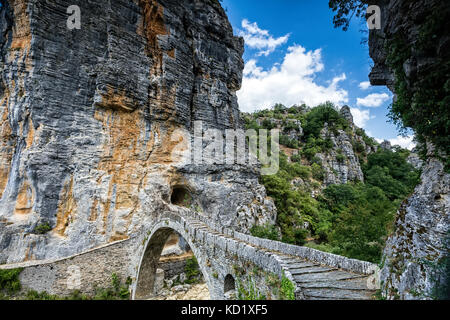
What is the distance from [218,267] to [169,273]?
9.86 m

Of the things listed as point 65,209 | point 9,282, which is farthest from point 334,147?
point 9,282

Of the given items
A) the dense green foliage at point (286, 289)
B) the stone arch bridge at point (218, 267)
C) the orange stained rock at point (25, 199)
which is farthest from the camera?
the orange stained rock at point (25, 199)

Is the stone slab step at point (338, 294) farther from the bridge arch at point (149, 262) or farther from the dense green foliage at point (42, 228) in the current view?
the dense green foliage at point (42, 228)

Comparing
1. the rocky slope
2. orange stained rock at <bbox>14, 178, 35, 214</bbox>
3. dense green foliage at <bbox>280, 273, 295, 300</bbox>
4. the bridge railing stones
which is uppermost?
the rocky slope

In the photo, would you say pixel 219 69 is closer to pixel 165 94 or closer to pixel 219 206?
pixel 165 94

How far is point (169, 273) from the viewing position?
1566 cm

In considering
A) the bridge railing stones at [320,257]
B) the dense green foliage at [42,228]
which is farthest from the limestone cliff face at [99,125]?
the bridge railing stones at [320,257]

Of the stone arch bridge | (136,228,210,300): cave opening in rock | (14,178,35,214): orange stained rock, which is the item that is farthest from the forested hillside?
(14,178,35,214): orange stained rock

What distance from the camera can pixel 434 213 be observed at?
4172 millimetres

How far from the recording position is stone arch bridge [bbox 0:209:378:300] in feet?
14.7

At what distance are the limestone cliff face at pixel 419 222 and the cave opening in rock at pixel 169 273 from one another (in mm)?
11268

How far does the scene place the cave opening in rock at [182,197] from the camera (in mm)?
18047

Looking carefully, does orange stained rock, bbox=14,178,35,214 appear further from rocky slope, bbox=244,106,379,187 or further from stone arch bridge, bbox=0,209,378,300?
rocky slope, bbox=244,106,379,187

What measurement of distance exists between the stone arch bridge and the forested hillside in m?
3.77
